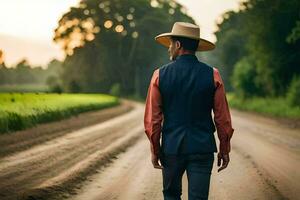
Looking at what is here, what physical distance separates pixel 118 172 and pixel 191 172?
5550 mm

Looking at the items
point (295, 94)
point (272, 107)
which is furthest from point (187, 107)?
point (272, 107)

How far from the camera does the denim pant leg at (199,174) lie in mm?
3975

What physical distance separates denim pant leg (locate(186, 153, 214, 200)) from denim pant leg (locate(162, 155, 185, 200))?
0.08 m

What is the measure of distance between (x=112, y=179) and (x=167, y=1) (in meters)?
71.3

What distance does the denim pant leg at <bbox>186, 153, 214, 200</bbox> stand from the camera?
3.97 metres

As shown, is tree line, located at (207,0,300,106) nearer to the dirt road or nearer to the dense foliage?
the dirt road

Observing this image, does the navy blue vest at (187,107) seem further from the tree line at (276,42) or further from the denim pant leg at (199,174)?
the tree line at (276,42)

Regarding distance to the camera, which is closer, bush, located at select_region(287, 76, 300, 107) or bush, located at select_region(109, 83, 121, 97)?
bush, located at select_region(287, 76, 300, 107)

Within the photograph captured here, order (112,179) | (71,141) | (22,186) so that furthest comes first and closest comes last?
(71,141), (112,179), (22,186)

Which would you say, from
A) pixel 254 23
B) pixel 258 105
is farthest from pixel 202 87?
pixel 258 105

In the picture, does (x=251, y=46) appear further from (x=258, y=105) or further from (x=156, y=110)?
(x=156, y=110)

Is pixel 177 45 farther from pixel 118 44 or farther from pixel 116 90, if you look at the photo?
pixel 118 44

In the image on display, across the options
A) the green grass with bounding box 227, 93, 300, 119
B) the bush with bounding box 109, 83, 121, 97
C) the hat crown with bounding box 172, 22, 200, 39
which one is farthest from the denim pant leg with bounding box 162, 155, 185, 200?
the bush with bounding box 109, 83, 121, 97

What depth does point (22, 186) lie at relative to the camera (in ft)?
25.0
